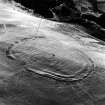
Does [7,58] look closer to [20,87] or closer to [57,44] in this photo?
[20,87]

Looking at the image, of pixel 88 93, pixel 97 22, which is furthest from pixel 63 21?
pixel 88 93

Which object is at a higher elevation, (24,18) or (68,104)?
(24,18)

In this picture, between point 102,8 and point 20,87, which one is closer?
point 20,87

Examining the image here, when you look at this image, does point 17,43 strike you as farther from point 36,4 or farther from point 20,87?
point 36,4

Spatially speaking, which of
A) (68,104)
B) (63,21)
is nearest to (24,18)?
(63,21)

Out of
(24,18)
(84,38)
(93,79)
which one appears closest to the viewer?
(93,79)

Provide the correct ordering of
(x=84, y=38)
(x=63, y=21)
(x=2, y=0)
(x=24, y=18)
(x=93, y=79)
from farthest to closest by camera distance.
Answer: (x=2, y=0), (x=63, y=21), (x=24, y=18), (x=84, y=38), (x=93, y=79)

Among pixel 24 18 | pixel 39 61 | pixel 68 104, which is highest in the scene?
pixel 24 18
